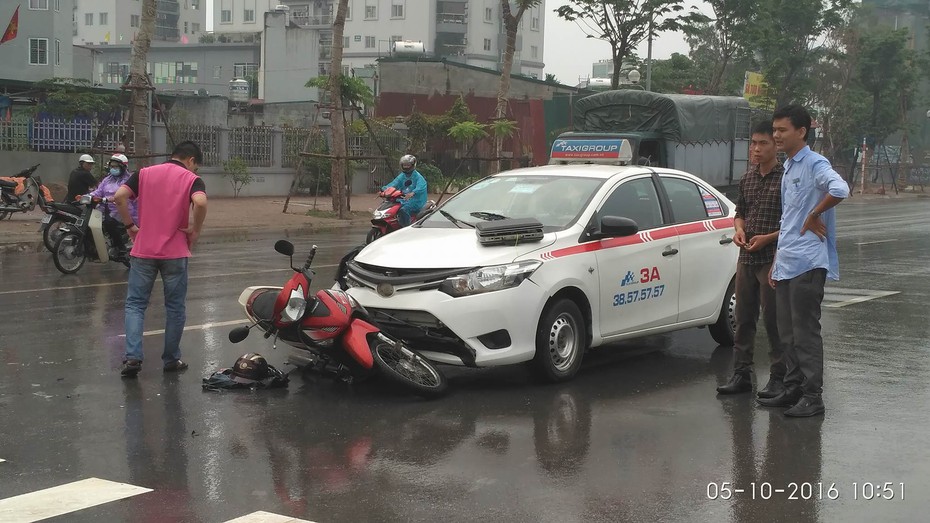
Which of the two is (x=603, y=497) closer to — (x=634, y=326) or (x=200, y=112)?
(x=634, y=326)

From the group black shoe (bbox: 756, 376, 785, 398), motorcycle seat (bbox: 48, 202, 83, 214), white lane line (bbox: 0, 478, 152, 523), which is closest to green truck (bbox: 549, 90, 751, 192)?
motorcycle seat (bbox: 48, 202, 83, 214)

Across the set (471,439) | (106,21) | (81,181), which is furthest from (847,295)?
(106,21)

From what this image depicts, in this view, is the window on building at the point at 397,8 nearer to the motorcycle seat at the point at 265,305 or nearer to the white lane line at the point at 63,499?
the motorcycle seat at the point at 265,305

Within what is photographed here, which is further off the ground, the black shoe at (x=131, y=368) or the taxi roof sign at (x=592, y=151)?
the taxi roof sign at (x=592, y=151)

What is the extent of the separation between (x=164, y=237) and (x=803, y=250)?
4.60 meters

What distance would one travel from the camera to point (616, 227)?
26.7ft

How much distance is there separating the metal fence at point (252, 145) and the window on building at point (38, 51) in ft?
89.3

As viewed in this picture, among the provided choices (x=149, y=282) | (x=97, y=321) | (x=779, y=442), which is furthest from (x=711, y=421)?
(x=97, y=321)

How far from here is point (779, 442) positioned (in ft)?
21.7

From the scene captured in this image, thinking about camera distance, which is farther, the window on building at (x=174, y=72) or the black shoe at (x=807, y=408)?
the window on building at (x=174, y=72)

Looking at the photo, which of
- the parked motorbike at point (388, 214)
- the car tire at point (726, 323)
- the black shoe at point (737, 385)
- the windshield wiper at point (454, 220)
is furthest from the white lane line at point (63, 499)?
the parked motorbike at point (388, 214)

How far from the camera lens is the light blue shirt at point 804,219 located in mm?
7055

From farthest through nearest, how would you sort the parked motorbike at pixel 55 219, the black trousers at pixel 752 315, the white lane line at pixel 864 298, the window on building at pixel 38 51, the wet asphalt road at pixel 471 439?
1. the window on building at pixel 38 51
2. the parked motorbike at pixel 55 219
3. the white lane line at pixel 864 298
4. the black trousers at pixel 752 315
5. the wet asphalt road at pixel 471 439

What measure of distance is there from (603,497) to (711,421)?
6.25 feet
